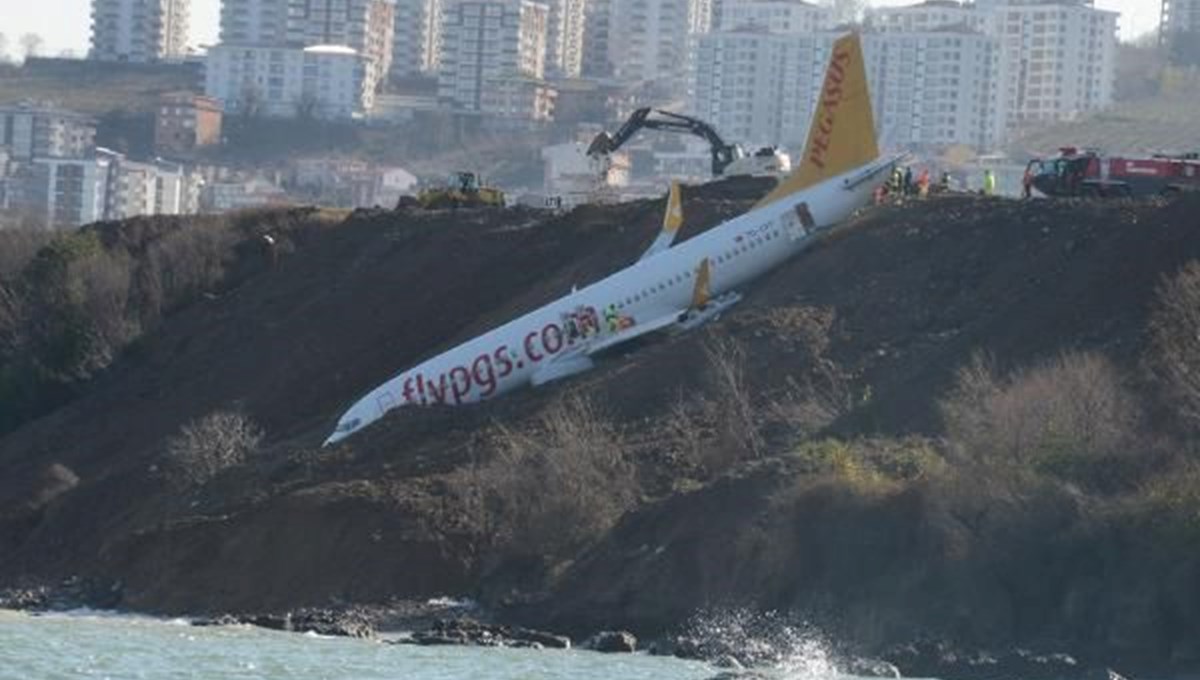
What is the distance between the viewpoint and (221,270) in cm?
10169

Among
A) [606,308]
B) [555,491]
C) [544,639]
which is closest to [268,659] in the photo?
[544,639]

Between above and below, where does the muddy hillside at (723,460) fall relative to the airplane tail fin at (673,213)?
below

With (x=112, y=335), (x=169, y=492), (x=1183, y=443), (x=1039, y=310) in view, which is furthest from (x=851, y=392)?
(x=112, y=335)

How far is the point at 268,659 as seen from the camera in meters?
53.6

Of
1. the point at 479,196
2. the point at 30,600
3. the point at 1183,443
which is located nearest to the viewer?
the point at 1183,443

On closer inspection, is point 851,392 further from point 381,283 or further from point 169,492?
point 381,283

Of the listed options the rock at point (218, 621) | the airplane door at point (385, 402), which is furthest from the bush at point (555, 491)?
the airplane door at point (385, 402)

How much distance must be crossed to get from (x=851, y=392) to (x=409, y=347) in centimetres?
2042

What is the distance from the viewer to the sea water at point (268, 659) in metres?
51.4

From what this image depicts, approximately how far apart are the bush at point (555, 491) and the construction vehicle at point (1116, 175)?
21.1 m

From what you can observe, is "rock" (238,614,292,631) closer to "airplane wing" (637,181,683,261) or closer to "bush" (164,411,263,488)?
"bush" (164,411,263,488)

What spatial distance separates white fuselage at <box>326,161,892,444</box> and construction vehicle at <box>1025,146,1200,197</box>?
27.8ft

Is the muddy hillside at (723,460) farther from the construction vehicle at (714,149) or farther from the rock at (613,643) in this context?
the construction vehicle at (714,149)

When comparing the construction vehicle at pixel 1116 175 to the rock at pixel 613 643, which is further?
the construction vehicle at pixel 1116 175
